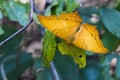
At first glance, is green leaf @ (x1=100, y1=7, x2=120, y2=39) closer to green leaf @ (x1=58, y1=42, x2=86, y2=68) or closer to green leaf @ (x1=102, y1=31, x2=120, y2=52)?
green leaf @ (x1=102, y1=31, x2=120, y2=52)

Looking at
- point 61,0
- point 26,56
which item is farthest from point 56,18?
point 26,56

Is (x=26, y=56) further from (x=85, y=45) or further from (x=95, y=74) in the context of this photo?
(x=85, y=45)

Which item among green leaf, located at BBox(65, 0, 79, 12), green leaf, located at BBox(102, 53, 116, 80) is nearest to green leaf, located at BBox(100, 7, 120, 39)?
green leaf, located at BBox(102, 53, 116, 80)

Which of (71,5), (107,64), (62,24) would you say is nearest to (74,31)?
(62,24)

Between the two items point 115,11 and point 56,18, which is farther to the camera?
point 115,11

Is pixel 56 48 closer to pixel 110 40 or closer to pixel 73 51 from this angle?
pixel 110 40

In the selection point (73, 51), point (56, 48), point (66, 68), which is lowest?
point (66, 68)

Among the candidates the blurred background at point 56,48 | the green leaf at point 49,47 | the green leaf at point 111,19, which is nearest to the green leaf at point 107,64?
the blurred background at point 56,48
